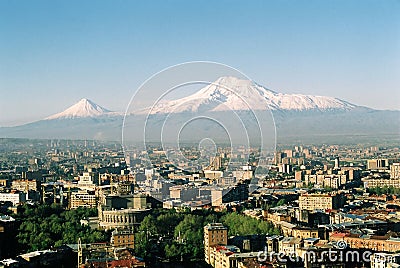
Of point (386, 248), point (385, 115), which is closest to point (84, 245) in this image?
point (386, 248)

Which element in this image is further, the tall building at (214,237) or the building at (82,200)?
the building at (82,200)

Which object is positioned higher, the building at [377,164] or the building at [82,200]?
the building at [377,164]

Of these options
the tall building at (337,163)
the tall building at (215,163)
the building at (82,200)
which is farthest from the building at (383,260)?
the tall building at (337,163)

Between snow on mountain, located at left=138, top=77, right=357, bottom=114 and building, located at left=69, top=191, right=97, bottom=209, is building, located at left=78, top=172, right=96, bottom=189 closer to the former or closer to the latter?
building, located at left=69, top=191, right=97, bottom=209

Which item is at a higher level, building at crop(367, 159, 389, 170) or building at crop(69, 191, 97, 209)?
building at crop(367, 159, 389, 170)

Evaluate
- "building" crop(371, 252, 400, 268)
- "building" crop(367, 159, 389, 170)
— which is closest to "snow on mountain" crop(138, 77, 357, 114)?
"building" crop(371, 252, 400, 268)

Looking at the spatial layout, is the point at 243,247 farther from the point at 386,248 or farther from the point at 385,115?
the point at 385,115

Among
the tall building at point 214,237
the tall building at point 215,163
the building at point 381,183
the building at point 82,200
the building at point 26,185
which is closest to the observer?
the tall building at point 214,237

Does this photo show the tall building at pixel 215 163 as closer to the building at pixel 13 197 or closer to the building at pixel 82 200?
the building at pixel 82 200

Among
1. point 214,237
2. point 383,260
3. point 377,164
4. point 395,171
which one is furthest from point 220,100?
point 377,164
